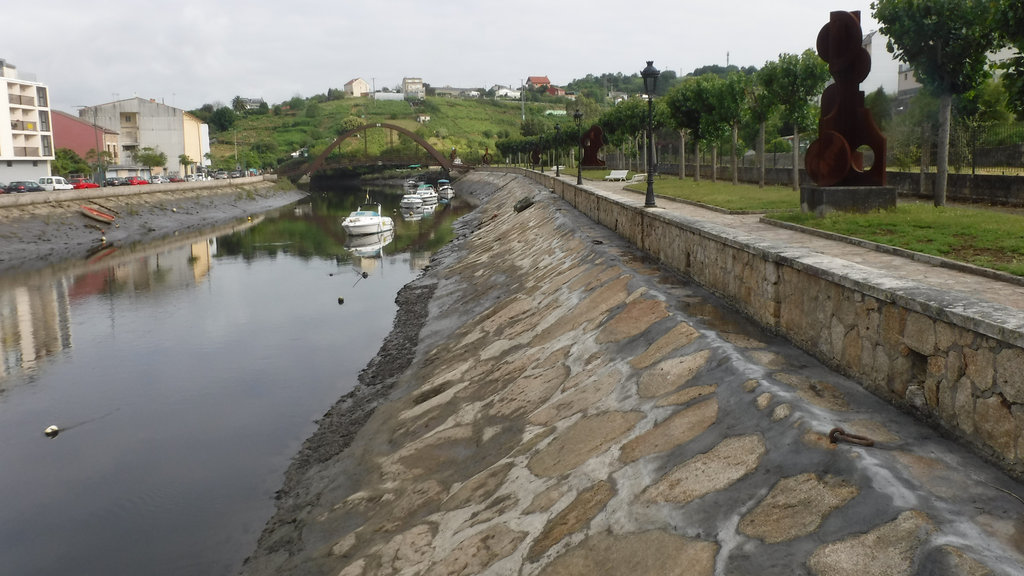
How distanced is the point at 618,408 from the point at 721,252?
4207mm

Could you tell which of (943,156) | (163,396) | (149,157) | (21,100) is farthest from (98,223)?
(943,156)

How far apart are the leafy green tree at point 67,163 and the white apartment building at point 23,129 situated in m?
1.82

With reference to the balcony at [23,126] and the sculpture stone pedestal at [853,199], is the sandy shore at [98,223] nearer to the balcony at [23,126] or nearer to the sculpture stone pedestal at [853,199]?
the balcony at [23,126]

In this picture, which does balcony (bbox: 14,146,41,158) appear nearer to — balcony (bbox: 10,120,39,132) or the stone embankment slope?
balcony (bbox: 10,120,39,132)

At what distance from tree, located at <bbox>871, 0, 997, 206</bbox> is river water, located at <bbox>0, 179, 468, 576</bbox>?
16.9m

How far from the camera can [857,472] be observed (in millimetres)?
5676

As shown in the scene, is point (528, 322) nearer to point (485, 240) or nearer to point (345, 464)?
point (345, 464)

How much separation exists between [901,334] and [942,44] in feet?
53.9

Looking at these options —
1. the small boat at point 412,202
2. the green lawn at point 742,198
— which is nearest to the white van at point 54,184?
the small boat at point 412,202

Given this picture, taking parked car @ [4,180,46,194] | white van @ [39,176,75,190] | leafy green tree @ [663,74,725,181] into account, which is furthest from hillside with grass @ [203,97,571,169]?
leafy green tree @ [663,74,725,181]

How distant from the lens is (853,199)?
738 inches

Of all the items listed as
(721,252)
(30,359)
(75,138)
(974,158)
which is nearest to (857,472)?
(721,252)

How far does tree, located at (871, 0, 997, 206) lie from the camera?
770 inches

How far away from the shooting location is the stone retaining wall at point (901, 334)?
573 centimetres
